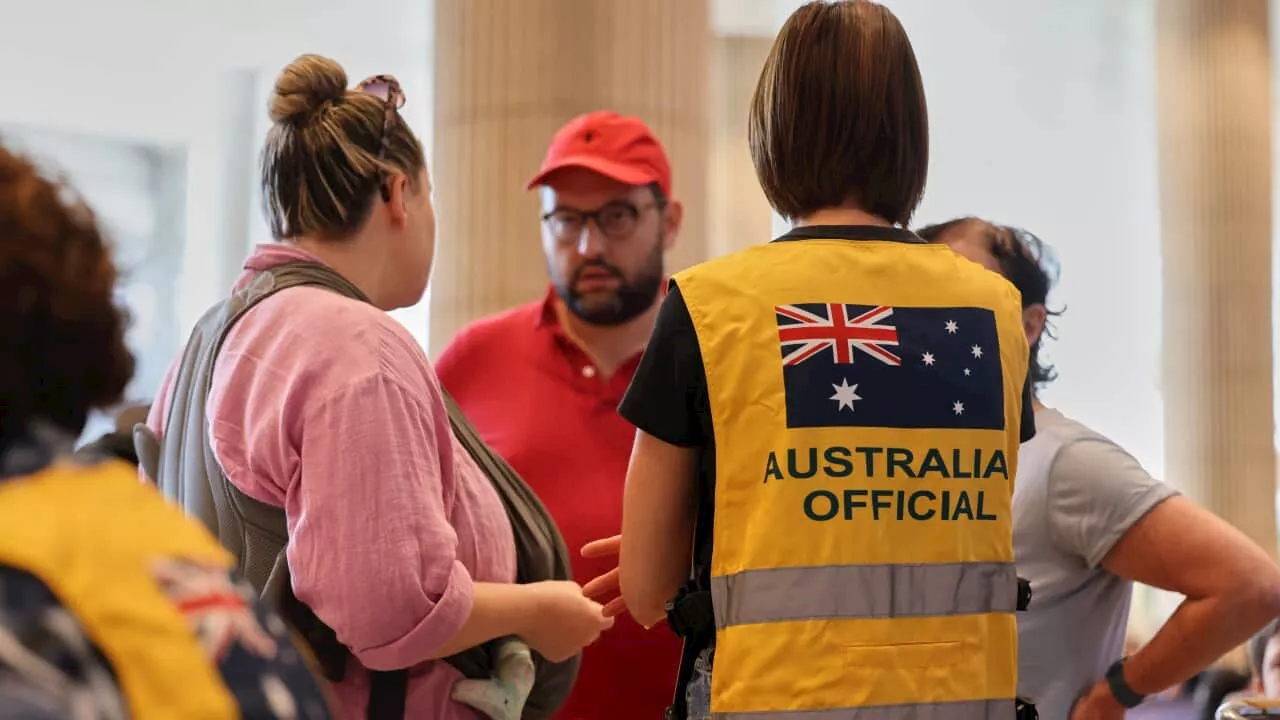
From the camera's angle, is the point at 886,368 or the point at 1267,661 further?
the point at 1267,661

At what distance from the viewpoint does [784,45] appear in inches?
58.3

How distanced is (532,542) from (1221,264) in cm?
845

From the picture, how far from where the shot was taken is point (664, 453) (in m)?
1.41

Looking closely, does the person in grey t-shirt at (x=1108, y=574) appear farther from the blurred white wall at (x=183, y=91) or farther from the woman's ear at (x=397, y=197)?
the blurred white wall at (x=183, y=91)

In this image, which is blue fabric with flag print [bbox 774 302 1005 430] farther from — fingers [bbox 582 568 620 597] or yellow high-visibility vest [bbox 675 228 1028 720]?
fingers [bbox 582 568 620 597]

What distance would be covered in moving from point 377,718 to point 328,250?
522 millimetres

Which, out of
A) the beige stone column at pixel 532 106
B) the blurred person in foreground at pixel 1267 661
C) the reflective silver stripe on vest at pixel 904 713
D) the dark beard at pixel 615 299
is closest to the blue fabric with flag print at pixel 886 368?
the reflective silver stripe on vest at pixel 904 713

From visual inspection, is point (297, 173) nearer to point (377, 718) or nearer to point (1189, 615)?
point (377, 718)

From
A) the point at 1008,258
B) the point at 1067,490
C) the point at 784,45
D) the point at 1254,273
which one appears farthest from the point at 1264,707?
the point at 1254,273

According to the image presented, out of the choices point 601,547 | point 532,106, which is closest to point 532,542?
point 601,547

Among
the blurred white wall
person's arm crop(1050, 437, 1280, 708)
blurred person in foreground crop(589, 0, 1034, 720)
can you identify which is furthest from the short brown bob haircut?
the blurred white wall

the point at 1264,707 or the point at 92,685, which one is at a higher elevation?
the point at 92,685

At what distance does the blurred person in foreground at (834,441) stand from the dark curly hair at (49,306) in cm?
67

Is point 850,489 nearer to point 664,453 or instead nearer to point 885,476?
point 885,476
